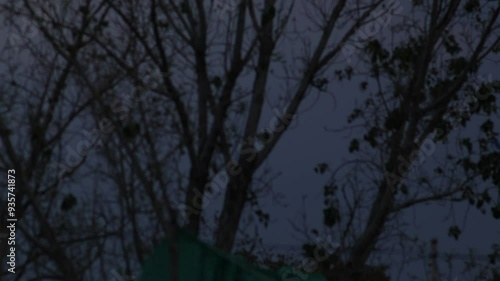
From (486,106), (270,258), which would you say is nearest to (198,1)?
(486,106)

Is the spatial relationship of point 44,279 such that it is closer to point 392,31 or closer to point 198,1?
point 198,1

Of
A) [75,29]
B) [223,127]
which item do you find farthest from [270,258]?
[75,29]

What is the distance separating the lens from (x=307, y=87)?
7.97 meters

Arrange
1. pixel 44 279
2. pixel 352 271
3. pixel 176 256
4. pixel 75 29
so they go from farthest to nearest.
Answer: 1. pixel 352 271
2. pixel 75 29
3. pixel 44 279
4. pixel 176 256

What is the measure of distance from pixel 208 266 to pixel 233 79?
2.32 metres

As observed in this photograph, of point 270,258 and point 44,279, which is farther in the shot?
point 270,258

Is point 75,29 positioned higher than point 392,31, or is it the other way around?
point 392,31

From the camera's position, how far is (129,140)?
5.39m

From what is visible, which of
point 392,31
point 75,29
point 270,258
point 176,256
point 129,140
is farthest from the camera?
point 270,258

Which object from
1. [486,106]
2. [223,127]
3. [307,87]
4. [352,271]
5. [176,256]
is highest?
[486,106]

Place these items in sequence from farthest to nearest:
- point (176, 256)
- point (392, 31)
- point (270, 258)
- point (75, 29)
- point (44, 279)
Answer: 1. point (270, 258)
2. point (392, 31)
3. point (75, 29)
4. point (44, 279)
5. point (176, 256)

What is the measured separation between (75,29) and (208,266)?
233 cm

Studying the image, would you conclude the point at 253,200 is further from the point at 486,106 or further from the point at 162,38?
the point at 486,106

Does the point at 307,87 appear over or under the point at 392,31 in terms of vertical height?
under
